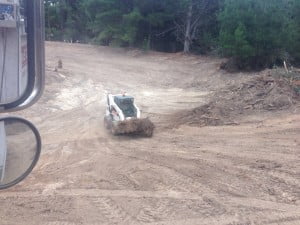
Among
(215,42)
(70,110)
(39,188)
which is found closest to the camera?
(39,188)

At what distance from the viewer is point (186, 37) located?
32.3m

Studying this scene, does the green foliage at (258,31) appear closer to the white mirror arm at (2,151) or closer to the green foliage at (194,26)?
the green foliage at (194,26)

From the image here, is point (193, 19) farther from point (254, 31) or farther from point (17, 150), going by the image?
point (17, 150)

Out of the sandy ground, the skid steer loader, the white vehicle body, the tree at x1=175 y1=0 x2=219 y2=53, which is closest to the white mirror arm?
the sandy ground

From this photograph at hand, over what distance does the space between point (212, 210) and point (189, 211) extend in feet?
0.90

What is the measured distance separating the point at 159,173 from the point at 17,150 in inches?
177

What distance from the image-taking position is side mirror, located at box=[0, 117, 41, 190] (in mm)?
3002

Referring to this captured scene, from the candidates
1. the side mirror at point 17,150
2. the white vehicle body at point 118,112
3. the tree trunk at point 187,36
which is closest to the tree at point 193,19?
the tree trunk at point 187,36

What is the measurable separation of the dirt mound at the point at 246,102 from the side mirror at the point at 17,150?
9025mm

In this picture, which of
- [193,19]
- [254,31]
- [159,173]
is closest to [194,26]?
[193,19]

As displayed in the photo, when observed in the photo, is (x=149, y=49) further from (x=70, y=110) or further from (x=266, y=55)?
(x=70, y=110)

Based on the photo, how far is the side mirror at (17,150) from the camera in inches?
118

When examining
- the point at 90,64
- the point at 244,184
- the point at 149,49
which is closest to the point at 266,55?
the point at 90,64

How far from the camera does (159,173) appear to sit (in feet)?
24.8
